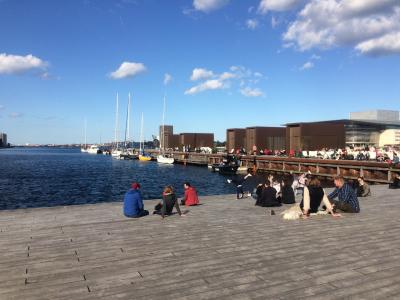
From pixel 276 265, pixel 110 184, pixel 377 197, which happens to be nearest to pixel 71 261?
pixel 276 265

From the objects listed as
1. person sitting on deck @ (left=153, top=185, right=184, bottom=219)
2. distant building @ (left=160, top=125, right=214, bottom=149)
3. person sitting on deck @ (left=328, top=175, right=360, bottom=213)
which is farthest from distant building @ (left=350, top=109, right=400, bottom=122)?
person sitting on deck @ (left=153, top=185, right=184, bottom=219)

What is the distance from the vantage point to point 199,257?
7.24m

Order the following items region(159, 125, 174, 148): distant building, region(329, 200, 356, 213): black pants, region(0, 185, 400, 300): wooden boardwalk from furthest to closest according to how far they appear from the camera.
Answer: region(159, 125, 174, 148): distant building → region(329, 200, 356, 213): black pants → region(0, 185, 400, 300): wooden boardwalk

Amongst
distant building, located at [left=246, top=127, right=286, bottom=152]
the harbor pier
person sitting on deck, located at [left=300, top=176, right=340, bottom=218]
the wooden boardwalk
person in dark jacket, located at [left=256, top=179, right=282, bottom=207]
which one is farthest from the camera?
distant building, located at [left=246, top=127, right=286, bottom=152]

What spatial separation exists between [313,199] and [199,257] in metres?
5.70

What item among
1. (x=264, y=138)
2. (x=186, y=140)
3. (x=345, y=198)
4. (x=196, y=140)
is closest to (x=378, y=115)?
(x=196, y=140)

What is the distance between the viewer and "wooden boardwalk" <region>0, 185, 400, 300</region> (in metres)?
5.61

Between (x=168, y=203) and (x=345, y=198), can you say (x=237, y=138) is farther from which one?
(x=168, y=203)

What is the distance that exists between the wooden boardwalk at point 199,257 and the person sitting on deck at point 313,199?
0.42m

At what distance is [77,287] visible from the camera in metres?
5.73

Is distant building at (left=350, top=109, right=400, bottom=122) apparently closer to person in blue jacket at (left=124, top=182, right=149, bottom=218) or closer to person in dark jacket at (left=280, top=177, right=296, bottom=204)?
person in dark jacket at (left=280, top=177, right=296, bottom=204)

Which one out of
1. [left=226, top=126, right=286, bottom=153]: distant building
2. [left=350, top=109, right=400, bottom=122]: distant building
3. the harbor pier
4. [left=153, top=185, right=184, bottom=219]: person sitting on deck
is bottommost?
the harbor pier

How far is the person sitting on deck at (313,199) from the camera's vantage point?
1138 cm

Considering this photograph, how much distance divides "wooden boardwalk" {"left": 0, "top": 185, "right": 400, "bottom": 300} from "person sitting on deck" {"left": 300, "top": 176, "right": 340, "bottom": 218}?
0.42 metres
